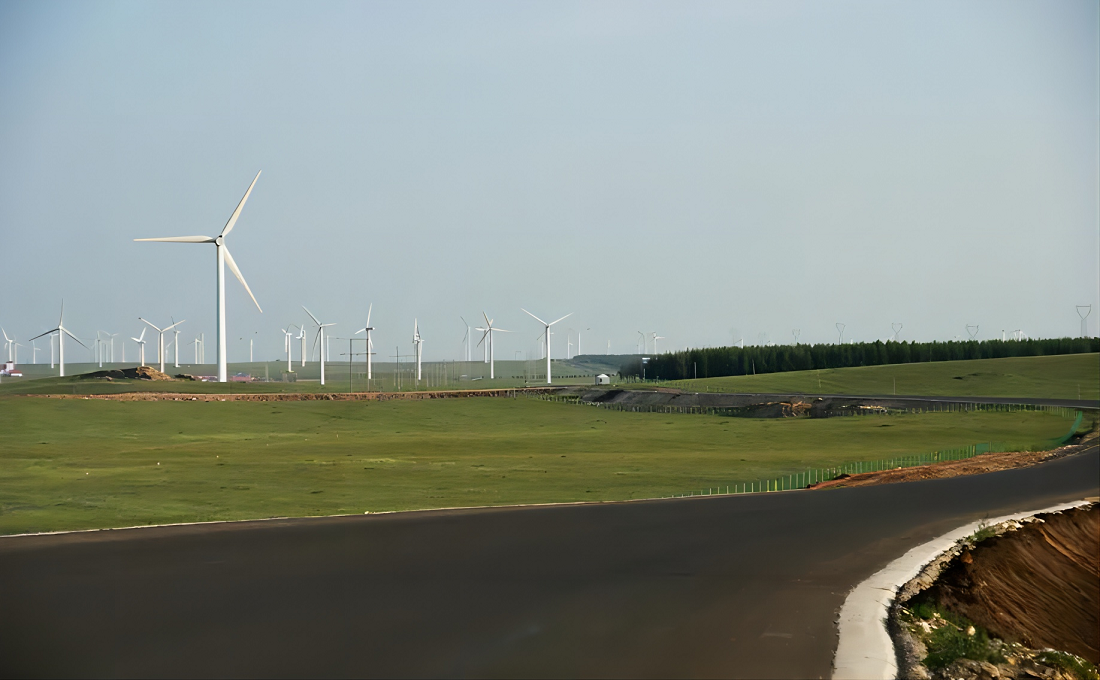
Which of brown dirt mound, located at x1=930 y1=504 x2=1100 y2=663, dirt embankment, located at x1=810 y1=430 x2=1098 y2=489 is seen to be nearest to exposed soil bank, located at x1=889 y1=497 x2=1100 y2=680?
brown dirt mound, located at x1=930 y1=504 x2=1100 y2=663

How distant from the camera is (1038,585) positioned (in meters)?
17.9

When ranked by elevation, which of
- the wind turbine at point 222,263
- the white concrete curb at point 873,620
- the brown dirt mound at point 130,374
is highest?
the wind turbine at point 222,263

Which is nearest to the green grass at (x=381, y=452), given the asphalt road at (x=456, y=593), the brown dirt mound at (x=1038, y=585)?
the asphalt road at (x=456, y=593)

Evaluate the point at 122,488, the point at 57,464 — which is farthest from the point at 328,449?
the point at 122,488

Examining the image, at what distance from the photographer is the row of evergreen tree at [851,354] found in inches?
5910

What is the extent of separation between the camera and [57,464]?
3769 cm

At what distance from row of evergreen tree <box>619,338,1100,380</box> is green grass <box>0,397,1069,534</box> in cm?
7634

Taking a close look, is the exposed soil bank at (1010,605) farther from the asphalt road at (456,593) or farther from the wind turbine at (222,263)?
the wind turbine at (222,263)

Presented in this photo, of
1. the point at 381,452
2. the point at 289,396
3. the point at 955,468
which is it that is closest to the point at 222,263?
the point at 289,396

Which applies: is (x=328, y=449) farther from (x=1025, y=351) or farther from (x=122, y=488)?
(x=1025, y=351)

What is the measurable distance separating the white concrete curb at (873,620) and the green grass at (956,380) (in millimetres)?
85879

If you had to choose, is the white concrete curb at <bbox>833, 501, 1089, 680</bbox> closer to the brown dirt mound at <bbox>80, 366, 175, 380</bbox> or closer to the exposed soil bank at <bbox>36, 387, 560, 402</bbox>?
the exposed soil bank at <bbox>36, 387, 560, 402</bbox>

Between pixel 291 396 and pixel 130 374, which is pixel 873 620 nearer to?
pixel 291 396

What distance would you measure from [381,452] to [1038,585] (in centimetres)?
3379
